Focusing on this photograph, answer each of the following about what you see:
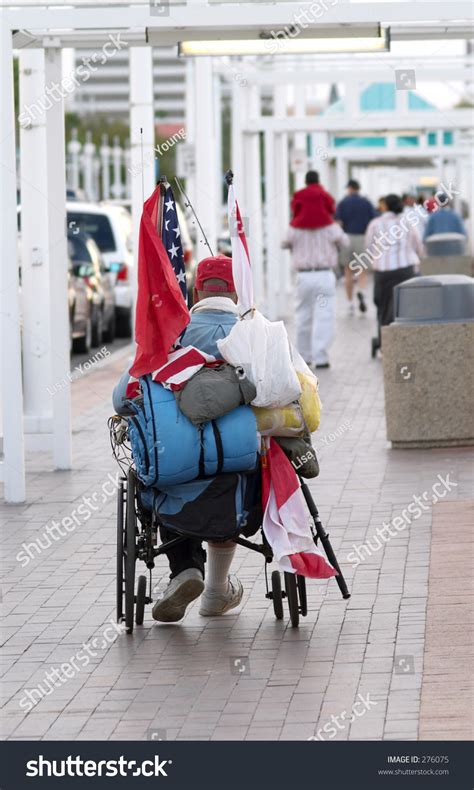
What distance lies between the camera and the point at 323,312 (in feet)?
57.6

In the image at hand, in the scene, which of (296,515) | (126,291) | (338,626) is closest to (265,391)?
(296,515)

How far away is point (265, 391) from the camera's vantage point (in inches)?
260

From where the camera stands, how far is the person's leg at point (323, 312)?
17.6 m

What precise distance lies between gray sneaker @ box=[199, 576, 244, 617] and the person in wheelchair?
11 cm

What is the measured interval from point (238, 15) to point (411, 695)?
16.3ft

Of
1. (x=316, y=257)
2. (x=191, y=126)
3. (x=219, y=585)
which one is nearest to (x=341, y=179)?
(x=191, y=126)

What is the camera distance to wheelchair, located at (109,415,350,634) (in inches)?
268

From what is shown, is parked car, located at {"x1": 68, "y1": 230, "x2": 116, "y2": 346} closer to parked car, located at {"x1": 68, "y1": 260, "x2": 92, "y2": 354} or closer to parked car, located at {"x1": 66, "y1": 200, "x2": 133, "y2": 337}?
parked car, located at {"x1": 68, "y1": 260, "x2": 92, "y2": 354}

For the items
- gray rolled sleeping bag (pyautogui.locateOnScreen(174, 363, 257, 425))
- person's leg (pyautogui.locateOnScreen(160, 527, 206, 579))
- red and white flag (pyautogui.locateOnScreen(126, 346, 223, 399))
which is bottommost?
person's leg (pyautogui.locateOnScreen(160, 527, 206, 579))

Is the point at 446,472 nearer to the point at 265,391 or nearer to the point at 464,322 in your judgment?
the point at 464,322

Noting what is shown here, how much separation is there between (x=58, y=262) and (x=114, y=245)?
13.2 meters

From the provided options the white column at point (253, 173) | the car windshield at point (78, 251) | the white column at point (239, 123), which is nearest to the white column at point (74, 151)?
the white column at point (253, 173)

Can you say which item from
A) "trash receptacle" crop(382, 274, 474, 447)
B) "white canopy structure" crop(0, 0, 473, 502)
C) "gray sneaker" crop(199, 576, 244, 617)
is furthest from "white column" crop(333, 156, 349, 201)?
"gray sneaker" crop(199, 576, 244, 617)

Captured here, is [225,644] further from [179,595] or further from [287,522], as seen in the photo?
[287,522]
